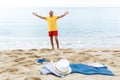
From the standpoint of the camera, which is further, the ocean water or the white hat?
the ocean water

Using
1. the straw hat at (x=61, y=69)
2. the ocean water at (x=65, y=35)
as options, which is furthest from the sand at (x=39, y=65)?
the ocean water at (x=65, y=35)

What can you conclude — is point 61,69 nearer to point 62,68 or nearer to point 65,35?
point 62,68

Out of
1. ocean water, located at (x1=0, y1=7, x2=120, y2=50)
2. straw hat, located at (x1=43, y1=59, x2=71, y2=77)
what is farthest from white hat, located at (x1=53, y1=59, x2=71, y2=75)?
ocean water, located at (x1=0, y1=7, x2=120, y2=50)

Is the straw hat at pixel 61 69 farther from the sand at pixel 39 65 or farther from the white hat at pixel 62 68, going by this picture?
the sand at pixel 39 65

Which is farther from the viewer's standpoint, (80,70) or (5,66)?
(5,66)

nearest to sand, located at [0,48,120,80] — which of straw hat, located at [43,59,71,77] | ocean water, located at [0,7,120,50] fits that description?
straw hat, located at [43,59,71,77]

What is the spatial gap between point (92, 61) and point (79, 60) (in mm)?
332

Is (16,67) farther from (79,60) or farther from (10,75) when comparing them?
(79,60)

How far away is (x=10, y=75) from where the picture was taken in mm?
7539

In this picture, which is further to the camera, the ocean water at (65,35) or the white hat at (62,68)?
the ocean water at (65,35)

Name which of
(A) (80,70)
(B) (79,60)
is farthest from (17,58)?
(A) (80,70)

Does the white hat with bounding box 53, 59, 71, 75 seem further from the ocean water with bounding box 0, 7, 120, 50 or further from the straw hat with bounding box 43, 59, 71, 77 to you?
the ocean water with bounding box 0, 7, 120, 50

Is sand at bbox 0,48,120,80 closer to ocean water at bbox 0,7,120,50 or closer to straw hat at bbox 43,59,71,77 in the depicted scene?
straw hat at bbox 43,59,71,77

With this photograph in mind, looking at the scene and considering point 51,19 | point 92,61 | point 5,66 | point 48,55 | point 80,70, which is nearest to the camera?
point 80,70
